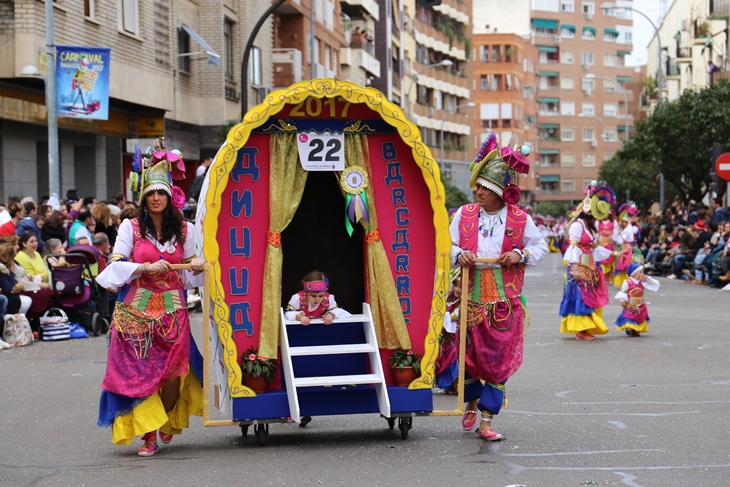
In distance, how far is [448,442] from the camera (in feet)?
28.8

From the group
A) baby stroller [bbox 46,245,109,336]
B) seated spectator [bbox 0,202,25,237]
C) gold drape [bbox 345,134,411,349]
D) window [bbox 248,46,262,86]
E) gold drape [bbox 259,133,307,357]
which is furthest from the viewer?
window [bbox 248,46,262,86]

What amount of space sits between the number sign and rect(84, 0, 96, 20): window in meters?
19.2

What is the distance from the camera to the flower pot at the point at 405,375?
9016 mm

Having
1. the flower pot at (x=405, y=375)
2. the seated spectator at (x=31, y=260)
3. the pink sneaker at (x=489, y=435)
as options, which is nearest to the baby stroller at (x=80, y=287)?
the seated spectator at (x=31, y=260)

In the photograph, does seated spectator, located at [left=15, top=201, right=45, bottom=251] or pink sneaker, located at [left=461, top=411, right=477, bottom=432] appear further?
seated spectator, located at [left=15, top=201, right=45, bottom=251]

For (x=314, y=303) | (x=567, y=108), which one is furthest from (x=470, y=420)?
(x=567, y=108)

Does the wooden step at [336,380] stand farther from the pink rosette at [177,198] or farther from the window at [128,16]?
the window at [128,16]

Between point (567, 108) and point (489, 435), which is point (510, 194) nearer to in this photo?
point (489, 435)

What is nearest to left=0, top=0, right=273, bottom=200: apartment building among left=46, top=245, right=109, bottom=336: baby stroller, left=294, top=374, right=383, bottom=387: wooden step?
left=46, top=245, right=109, bottom=336: baby stroller

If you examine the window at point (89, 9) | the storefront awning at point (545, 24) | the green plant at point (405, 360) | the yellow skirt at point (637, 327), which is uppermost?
the storefront awning at point (545, 24)

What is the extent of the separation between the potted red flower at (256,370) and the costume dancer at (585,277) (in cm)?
862

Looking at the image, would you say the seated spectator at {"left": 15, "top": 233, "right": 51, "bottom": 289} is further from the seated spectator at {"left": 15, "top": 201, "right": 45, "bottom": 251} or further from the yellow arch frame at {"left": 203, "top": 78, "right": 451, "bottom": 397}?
the yellow arch frame at {"left": 203, "top": 78, "right": 451, "bottom": 397}

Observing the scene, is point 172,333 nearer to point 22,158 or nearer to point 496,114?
point 22,158

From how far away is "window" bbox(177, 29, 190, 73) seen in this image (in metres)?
34.3
